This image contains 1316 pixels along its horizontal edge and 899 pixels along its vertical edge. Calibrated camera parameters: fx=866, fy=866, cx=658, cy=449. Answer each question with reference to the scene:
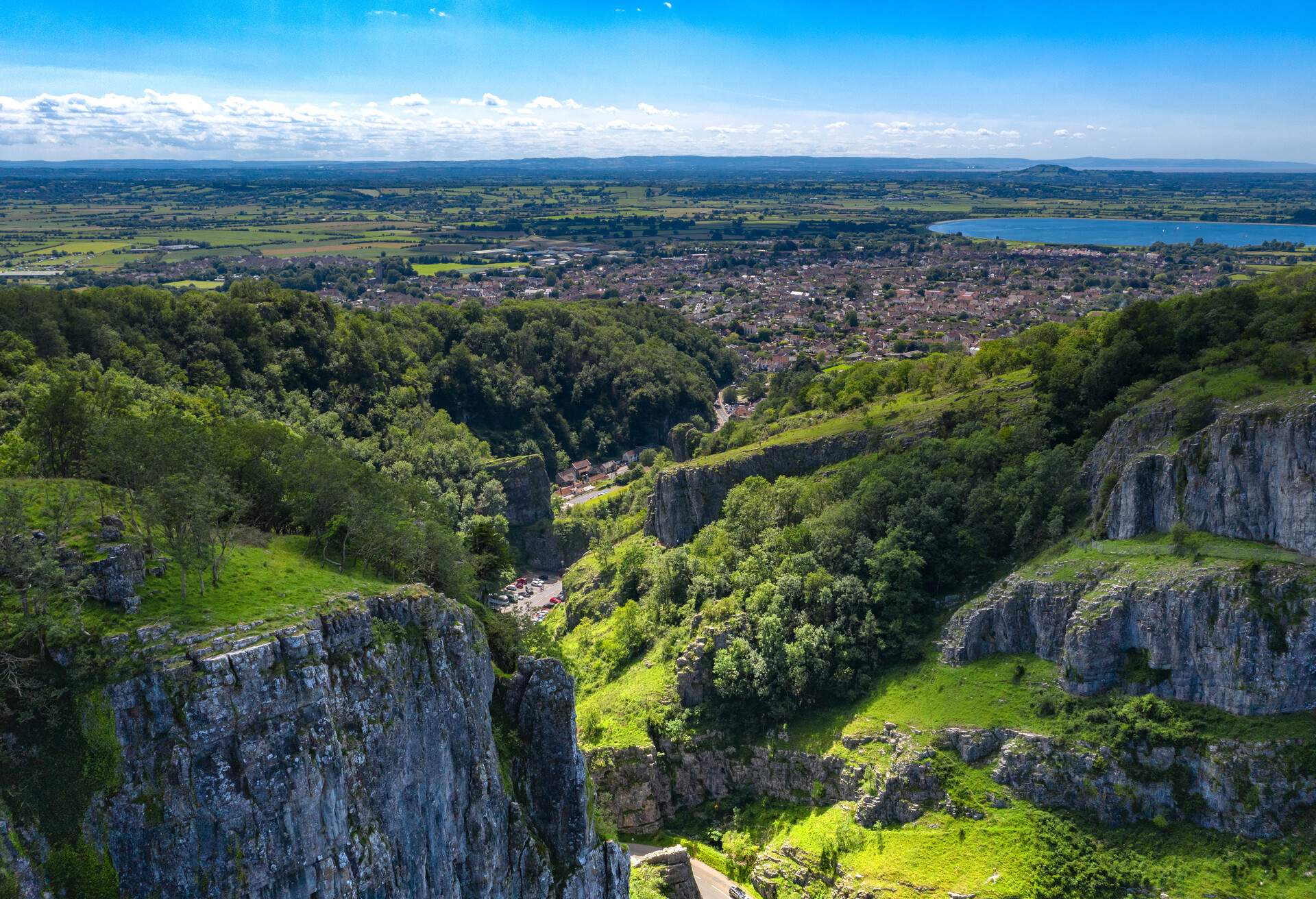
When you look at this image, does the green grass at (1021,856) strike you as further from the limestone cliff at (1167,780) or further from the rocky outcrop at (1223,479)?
the rocky outcrop at (1223,479)

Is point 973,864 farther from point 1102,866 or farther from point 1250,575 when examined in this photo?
point 1250,575

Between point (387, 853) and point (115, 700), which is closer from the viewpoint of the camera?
point (115, 700)

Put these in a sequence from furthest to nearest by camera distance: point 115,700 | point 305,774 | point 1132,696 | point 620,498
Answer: point 620,498
point 1132,696
point 305,774
point 115,700

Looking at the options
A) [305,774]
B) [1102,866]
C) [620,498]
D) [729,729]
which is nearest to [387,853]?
[305,774]

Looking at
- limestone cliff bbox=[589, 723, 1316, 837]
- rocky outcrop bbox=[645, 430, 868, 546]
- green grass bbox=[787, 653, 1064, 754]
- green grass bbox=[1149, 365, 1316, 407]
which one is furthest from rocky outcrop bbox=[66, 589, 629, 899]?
rocky outcrop bbox=[645, 430, 868, 546]

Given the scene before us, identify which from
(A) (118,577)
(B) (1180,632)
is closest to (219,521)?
(A) (118,577)
